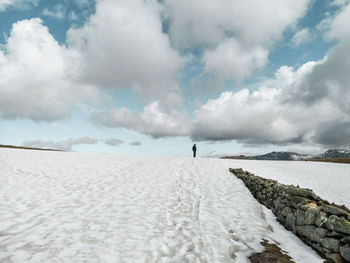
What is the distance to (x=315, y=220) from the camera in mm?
7297

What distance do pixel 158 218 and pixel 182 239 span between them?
85.8 inches

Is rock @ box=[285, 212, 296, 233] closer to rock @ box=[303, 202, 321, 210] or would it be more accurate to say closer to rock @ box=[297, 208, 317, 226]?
rock @ box=[297, 208, 317, 226]

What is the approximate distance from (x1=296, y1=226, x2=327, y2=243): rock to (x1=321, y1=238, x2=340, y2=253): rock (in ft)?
0.62

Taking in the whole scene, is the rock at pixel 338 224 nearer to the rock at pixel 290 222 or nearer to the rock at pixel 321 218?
the rock at pixel 321 218

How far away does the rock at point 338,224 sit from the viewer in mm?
5943

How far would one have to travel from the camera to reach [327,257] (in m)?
6.31

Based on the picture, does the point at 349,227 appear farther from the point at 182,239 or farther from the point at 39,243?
the point at 39,243

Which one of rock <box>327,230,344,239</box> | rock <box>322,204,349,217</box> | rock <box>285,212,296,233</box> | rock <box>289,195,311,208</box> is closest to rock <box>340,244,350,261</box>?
rock <box>327,230,344,239</box>

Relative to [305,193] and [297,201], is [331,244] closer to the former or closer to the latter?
[297,201]

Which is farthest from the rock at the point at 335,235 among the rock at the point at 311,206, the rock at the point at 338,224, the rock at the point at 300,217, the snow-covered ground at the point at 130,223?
the rock at the point at 300,217

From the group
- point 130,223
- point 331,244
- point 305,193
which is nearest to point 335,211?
point 331,244

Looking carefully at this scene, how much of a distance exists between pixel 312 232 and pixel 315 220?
46cm

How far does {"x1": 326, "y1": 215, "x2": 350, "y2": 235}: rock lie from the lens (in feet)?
19.5

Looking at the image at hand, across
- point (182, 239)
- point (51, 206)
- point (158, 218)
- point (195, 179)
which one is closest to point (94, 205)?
point (51, 206)
